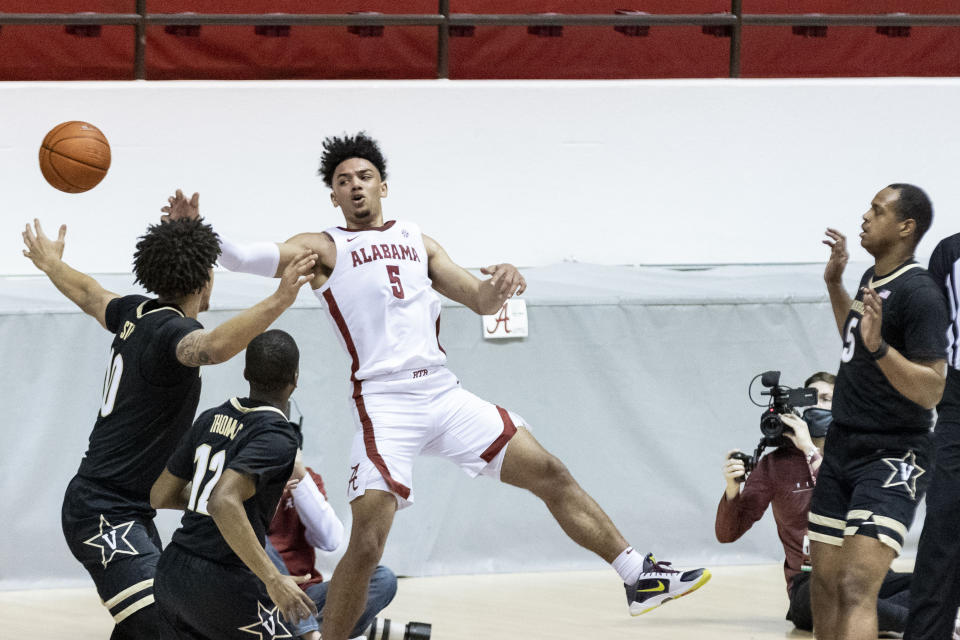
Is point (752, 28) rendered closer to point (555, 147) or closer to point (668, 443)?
point (555, 147)

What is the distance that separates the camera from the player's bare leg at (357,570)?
4.99 metres

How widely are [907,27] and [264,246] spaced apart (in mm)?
6733

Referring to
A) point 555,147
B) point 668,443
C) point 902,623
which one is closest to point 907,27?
point 555,147

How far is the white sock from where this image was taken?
5207mm

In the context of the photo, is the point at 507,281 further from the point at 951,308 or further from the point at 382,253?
the point at 951,308

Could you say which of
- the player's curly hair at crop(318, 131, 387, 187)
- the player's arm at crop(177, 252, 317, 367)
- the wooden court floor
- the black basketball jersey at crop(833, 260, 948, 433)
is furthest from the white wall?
the player's arm at crop(177, 252, 317, 367)

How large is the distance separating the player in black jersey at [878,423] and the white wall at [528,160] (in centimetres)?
422

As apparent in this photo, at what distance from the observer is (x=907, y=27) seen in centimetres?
1017

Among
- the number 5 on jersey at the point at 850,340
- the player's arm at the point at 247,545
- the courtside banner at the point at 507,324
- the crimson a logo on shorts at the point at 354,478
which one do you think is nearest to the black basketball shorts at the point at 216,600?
the player's arm at the point at 247,545

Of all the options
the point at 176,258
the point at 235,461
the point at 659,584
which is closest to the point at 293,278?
the point at 176,258

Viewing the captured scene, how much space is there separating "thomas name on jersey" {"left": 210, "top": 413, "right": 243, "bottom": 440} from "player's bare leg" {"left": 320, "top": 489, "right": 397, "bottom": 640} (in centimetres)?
92

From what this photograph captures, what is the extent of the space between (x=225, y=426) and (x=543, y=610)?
3.27m

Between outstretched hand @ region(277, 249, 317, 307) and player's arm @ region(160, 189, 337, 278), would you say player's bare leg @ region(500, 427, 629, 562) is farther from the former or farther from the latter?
outstretched hand @ region(277, 249, 317, 307)

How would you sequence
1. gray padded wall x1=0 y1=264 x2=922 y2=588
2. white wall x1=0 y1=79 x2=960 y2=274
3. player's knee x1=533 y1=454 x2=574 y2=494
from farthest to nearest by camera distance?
1. white wall x1=0 y1=79 x2=960 y2=274
2. gray padded wall x1=0 y1=264 x2=922 y2=588
3. player's knee x1=533 y1=454 x2=574 y2=494
